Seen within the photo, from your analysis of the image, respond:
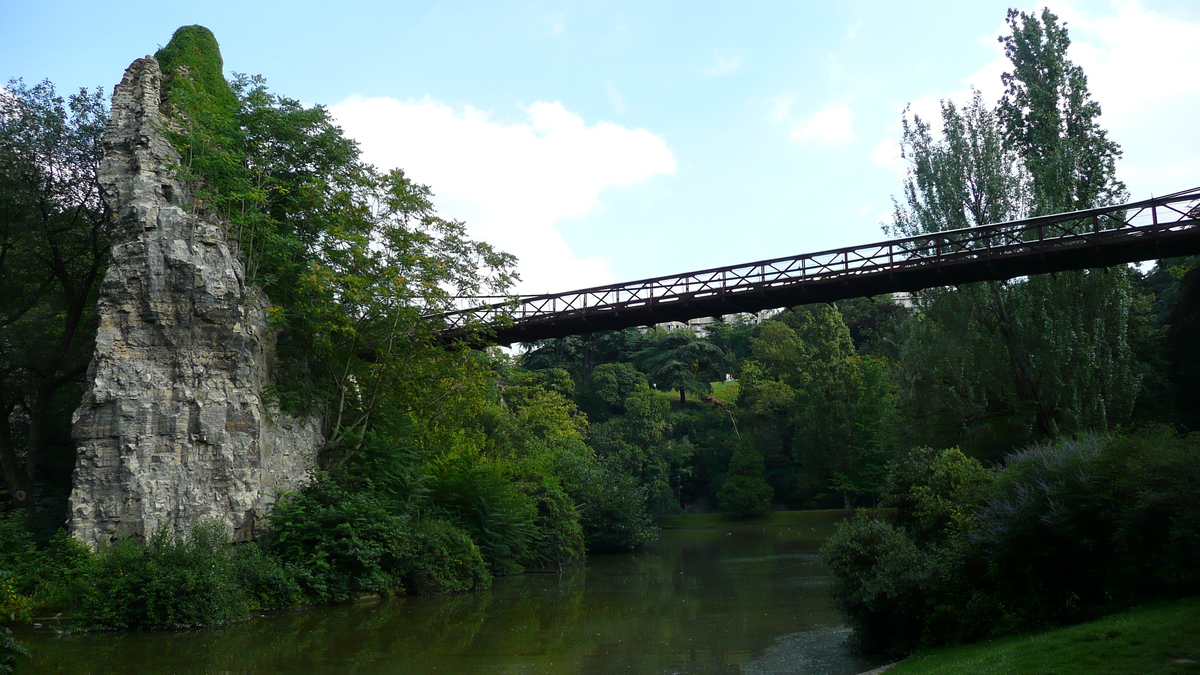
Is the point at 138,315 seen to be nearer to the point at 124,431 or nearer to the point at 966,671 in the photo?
the point at 124,431

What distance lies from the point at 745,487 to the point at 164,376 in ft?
131

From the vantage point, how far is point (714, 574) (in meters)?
24.7

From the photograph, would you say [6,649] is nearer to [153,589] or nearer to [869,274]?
[153,589]

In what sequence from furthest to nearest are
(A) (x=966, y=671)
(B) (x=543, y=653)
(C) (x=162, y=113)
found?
(C) (x=162, y=113) < (B) (x=543, y=653) < (A) (x=966, y=671)

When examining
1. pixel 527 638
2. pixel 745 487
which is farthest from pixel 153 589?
pixel 745 487

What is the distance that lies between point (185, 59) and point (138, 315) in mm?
8875

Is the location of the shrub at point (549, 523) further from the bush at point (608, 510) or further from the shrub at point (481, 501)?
the bush at point (608, 510)

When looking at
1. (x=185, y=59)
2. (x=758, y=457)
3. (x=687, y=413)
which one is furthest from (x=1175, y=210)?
(x=687, y=413)

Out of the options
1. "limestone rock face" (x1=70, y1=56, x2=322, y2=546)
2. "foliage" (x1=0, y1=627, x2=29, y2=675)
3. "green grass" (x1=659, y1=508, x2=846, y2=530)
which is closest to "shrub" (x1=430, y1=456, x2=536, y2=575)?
"limestone rock face" (x1=70, y1=56, x2=322, y2=546)

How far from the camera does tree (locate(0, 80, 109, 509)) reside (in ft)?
73.0

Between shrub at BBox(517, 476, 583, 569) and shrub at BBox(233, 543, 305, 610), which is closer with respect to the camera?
shrub at BBox(233, 543, 305, 610)

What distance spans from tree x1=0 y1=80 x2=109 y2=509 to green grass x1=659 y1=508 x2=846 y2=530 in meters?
36.4

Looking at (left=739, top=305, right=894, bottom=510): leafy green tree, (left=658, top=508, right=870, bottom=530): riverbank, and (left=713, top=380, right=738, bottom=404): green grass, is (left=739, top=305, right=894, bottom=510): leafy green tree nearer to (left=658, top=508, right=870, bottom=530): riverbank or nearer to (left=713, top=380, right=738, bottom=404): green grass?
(left=658, top=508, right=870, bottom=530): riverbank

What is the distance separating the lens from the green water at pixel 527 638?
39.2 ft
